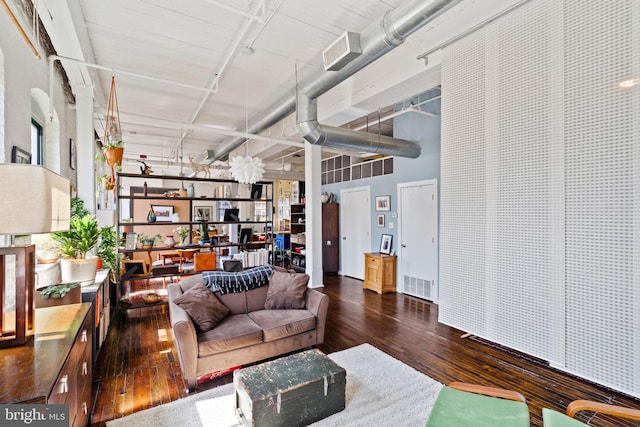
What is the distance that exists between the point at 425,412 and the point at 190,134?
7128mm

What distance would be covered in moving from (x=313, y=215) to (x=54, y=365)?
15.3ft

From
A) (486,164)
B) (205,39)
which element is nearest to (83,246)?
(205,39)

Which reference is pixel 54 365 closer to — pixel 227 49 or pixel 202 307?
pixel 202 307

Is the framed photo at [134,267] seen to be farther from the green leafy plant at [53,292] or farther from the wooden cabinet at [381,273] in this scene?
the wooden cabinet at [381,273]

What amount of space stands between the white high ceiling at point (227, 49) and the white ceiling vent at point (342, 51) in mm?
459

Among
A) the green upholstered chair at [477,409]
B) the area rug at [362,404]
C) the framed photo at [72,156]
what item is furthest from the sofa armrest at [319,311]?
the framed photo at [72,156]

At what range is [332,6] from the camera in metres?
3.02

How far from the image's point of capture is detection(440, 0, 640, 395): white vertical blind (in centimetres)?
246

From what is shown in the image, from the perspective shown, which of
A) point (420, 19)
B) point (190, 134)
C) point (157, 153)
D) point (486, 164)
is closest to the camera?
point (420, 19)

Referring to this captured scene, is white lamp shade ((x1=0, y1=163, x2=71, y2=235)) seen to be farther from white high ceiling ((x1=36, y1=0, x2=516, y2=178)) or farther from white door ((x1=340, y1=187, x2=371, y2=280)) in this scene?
white door ((x1=340, y1=187, x2=371, y2=280))

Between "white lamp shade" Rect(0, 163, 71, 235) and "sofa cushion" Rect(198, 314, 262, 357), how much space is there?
1668mm

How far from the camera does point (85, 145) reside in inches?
159

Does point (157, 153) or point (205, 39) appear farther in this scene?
point (157, 153)

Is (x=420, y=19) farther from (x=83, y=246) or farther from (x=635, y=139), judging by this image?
(x=83, y=246)
